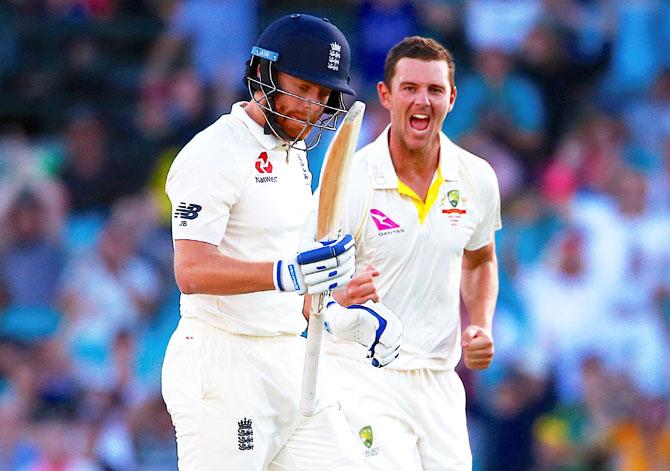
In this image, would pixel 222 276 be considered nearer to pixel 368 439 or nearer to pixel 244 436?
pixel 244 436

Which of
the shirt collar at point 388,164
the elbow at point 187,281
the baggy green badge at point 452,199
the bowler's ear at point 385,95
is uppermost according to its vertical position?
the bowler's ear at point 385,95

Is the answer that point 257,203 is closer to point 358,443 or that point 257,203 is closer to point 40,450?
point 358,443

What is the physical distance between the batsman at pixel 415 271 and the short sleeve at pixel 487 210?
0.04 m

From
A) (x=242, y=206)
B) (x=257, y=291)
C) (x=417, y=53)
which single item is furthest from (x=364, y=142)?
(x=257, y=291)

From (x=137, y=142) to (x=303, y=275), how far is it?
511 cm

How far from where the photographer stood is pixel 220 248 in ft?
14.0

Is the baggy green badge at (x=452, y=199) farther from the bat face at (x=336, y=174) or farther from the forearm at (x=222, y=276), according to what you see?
the forearm at (x=222, y=276)

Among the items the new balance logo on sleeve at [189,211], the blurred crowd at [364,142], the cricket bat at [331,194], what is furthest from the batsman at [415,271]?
the blurred crowd at [364,142]

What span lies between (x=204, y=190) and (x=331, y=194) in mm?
387

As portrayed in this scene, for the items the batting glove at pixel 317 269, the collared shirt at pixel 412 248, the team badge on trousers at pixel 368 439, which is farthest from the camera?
the collared shirt at pixel 412 248

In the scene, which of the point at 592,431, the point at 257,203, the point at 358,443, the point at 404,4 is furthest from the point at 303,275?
the point at 404,4

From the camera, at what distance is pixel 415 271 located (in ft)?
16.3

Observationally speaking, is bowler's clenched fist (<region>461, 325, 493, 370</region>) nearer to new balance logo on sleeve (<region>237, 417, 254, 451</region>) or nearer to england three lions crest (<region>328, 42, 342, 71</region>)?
new balance logo on sleeve (<region>237, 417, 254, 451</region>)

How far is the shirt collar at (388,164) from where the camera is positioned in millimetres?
4984
